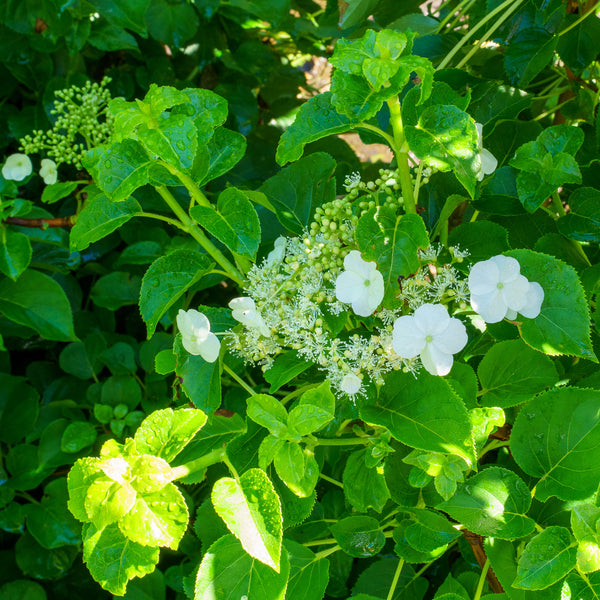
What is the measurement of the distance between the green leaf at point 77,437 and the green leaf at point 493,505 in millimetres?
639

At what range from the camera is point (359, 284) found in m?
0.59

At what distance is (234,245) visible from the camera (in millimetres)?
650

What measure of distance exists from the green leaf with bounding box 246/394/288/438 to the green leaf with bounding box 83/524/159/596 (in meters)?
0.14

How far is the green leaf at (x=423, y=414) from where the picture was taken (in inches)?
22.6

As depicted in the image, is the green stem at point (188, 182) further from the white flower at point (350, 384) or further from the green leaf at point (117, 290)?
the green leaf at point (117, 290)

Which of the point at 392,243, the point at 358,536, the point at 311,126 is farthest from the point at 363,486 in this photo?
the point at 311,126

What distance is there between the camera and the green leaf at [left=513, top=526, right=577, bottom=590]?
57 centimetres

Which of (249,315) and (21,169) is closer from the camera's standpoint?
(249,315)

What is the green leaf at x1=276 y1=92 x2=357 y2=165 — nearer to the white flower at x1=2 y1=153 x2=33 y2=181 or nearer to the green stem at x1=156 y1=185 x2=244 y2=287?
the green stem at x1=156 y1=185 x2=244 y2=287

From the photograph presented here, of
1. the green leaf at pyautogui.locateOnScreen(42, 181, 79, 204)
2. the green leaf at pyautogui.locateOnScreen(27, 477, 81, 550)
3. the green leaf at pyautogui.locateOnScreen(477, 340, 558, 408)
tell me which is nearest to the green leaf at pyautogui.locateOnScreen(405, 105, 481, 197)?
the green leaf at pyautogui.locateOnScreen(477, 340, 558, 408)

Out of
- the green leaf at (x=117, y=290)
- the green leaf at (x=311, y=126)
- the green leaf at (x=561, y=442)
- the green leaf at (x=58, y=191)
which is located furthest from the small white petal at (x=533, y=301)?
the green leaf at (x=117, y=290)

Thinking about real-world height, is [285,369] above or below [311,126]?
below

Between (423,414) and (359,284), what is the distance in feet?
0.45

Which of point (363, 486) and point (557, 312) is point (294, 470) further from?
point (557, 312)
